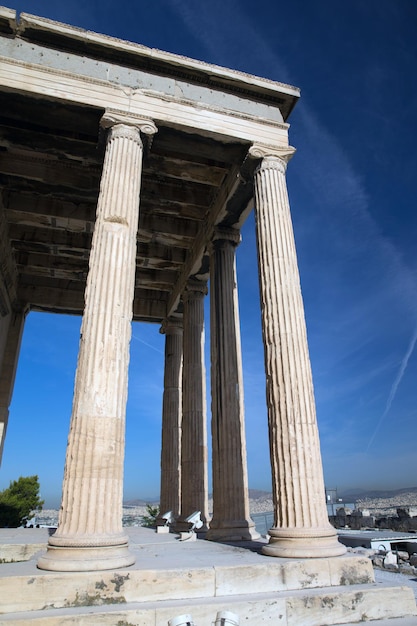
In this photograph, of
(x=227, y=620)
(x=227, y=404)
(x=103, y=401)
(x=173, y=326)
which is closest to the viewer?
(x=227, y=620)

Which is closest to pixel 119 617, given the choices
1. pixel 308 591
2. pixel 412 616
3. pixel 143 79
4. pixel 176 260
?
pixel 308 591

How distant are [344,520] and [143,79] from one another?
31208mm

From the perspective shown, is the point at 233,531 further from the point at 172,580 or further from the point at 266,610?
the point at 266,610

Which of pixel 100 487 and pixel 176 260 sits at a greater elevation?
pixel 176 260

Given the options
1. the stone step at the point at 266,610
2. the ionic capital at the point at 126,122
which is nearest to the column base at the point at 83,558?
the stone step at the point at 266,610

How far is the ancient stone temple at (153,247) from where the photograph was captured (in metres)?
10.5

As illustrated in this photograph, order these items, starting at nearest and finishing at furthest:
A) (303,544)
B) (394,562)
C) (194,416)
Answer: (303,544), (394,562), (194,416)

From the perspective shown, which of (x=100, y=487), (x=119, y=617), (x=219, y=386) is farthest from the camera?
(x=219, y=386)

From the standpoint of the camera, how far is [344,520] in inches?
1233

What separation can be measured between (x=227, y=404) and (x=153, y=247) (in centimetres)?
1129

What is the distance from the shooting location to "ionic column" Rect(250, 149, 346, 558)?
10.6 meters

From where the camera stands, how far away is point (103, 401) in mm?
10609

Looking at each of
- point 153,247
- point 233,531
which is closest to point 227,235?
point 153,247

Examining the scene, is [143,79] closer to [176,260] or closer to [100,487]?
[176,260]
